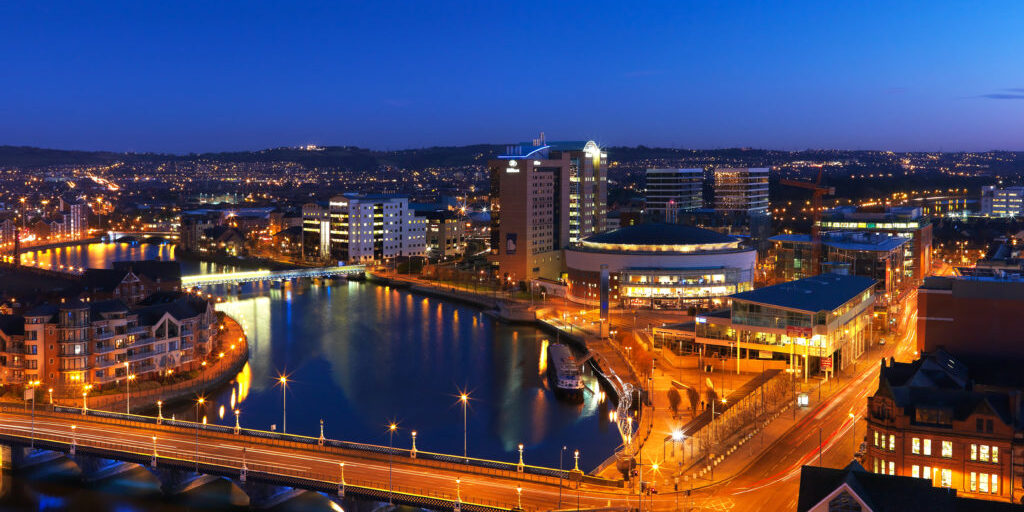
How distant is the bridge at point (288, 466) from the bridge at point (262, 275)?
17.6 meters

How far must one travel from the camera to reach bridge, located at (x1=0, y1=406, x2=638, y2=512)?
422 inches

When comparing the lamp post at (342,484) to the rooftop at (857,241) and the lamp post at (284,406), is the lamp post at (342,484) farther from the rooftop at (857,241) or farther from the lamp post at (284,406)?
the rooftop at (857,241)

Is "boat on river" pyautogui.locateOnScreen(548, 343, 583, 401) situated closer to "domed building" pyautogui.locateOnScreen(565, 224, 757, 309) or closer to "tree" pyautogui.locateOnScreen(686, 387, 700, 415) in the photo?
"tree" pyautogui.locateOnScreen(686, 387, 700, 415)

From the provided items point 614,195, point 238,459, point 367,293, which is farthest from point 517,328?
point 614,195

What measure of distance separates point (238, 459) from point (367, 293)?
21154mm

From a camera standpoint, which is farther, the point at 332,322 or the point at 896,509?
the point at 332,322

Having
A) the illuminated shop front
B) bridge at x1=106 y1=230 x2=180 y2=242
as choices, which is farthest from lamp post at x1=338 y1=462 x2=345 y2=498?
bridge at x1=106 y1=230 x2=180 y2=242

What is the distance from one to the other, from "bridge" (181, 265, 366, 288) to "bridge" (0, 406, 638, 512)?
1757 centimetres

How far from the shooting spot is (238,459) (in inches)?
469

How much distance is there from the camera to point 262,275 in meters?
33.9

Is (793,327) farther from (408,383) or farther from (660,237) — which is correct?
(660,237)

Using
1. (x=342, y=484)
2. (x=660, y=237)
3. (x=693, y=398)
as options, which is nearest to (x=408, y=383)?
(x=693, y=398)

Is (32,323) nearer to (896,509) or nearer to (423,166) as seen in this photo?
(896,509)

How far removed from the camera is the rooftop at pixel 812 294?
713 inches
